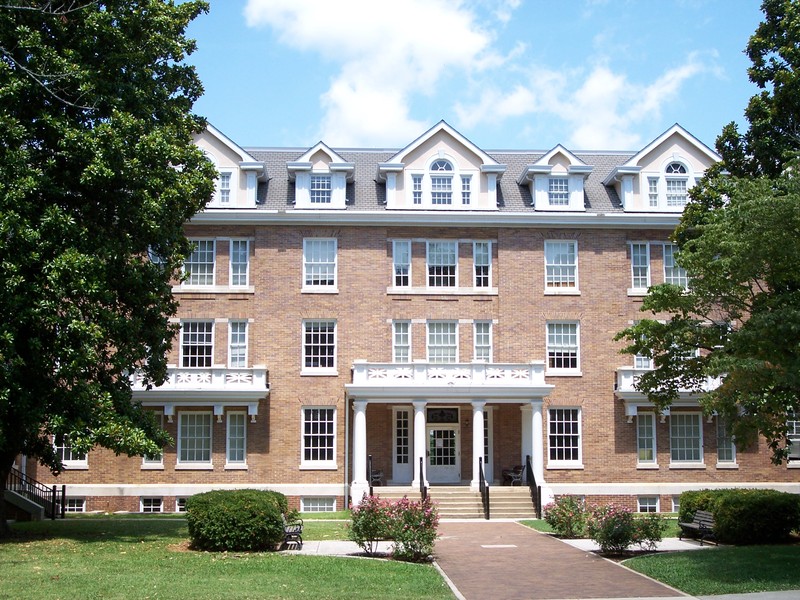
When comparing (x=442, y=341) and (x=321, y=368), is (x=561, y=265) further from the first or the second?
(x=321, y=368)

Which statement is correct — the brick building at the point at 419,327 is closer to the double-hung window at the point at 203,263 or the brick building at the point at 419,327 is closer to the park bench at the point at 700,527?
the double-hung window at the point at 203,263

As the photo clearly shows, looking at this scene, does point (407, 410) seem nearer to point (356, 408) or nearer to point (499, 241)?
point (356, 408)

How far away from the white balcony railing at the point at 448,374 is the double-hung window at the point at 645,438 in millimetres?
4694

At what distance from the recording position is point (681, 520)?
2512cm

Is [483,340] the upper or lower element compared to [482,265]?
lower

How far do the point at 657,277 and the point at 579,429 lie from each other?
22.0 feet

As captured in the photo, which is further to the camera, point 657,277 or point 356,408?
point 657,277

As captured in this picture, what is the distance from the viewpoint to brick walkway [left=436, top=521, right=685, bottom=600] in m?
16.3

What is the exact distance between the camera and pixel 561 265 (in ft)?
120

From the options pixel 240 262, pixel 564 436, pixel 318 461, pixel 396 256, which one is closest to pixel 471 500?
pixel 564 436

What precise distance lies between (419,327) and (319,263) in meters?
4.55

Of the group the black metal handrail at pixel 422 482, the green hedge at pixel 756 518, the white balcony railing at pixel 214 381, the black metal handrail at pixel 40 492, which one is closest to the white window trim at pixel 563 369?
the black metal handrail at pixel 422 482

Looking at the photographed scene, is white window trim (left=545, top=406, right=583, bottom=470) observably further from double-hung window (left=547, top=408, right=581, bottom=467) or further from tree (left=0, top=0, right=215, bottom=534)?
tree (left=0, top=0, right=215, bottom=534)

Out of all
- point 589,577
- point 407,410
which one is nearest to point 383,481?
point 407,410
